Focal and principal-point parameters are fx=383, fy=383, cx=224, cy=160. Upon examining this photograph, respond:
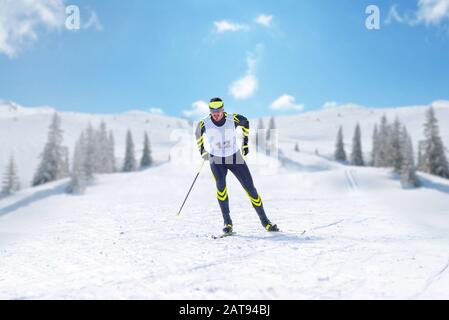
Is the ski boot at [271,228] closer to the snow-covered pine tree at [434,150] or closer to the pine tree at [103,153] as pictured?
the snow-covered pine tree at [434,150]

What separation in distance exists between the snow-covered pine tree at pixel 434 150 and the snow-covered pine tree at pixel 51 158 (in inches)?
1990

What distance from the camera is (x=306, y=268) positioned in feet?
17.8

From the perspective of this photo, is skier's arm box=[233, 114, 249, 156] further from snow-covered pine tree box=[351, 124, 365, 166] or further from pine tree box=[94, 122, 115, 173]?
snow-covered pine tree box=[351, 124, 365, 166]

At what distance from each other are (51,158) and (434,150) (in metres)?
53.0

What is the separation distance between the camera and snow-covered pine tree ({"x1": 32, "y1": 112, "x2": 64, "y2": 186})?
178ft

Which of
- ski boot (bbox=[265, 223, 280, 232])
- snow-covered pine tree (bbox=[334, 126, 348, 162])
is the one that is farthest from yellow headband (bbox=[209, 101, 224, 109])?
snow-covered pine tree (bbox=[334, 126, 348, 162])

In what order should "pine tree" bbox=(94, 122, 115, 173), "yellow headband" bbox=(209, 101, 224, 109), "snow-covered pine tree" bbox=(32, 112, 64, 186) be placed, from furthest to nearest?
"pine tree" bbox=(94, 122, 115, 173) → "snow-covered pine tree" bbox=(32, 112, 64, 186) → "yellow headband" bbox=(209, 101, 224, 109)

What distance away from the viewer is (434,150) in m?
51.2

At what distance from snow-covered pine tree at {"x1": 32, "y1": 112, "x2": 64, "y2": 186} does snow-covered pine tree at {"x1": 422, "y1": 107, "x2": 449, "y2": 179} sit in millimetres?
50537

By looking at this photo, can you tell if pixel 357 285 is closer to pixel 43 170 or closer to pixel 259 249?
pixel 259 249

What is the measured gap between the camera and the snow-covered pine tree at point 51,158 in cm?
5422

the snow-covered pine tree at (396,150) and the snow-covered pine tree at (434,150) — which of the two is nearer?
the snow-covered pine tree at (396,150)

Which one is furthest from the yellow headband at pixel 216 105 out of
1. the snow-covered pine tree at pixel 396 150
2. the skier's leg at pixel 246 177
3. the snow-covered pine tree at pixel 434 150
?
the snow-covered pine tree at pixel 434 150
